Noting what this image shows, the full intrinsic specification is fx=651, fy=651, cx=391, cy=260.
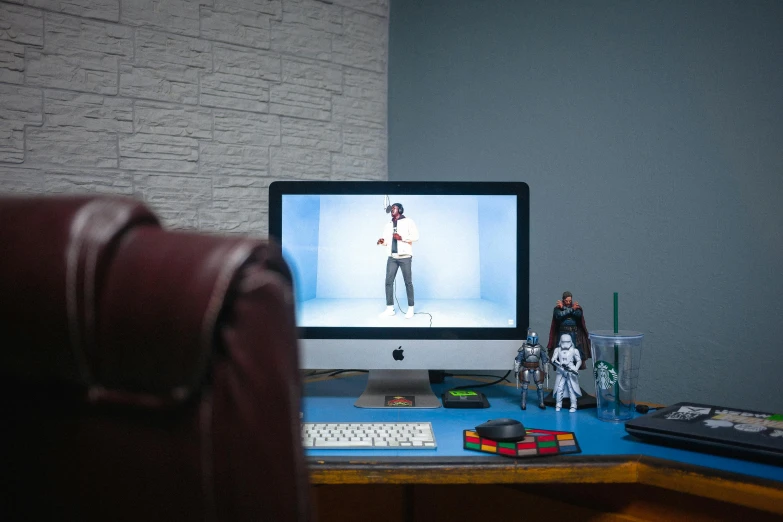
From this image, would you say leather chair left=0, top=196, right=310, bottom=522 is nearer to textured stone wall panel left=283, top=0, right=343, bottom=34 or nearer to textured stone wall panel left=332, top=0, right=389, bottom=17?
textured stone wall panel left=283, top=0, right=343, bottom=34

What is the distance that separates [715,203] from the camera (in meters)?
1.57

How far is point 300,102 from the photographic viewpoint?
2000 mm

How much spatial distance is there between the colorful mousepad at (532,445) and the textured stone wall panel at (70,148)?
115 cm

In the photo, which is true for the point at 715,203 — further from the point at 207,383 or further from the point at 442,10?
the point at 207,383

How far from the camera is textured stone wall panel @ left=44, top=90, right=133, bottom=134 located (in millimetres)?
1586

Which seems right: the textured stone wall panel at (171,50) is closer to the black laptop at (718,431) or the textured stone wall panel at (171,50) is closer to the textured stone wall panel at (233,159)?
the textured stone wall panel at (233,159)

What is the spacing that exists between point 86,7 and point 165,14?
7.8 inches

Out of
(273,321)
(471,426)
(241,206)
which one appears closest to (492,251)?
(471,426)

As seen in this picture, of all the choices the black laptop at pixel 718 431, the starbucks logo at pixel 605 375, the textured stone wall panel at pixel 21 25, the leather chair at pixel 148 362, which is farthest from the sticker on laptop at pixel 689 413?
Answer: the textured stone wall panel at pixel 21 25

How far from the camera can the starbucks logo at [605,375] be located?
4.28 feet

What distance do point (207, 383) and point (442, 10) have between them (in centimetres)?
192

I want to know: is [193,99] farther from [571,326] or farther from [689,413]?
[689,413]

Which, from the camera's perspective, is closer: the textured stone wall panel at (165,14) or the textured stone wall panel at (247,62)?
the textured stone wall panel at (165,14)

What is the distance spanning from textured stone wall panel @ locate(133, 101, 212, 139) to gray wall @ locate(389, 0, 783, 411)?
0.75m
